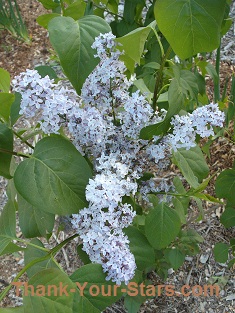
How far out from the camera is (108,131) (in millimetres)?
721

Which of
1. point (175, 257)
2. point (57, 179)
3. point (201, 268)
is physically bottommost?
point (201, 268)

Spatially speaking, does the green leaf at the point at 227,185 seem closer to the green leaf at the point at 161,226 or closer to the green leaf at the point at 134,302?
the green leaf at the point at 161,226

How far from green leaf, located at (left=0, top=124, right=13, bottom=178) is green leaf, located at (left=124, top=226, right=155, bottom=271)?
25 centimetres

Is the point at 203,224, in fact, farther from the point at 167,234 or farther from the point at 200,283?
the point at 167,234

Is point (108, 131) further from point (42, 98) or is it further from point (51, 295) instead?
point (51, 295)

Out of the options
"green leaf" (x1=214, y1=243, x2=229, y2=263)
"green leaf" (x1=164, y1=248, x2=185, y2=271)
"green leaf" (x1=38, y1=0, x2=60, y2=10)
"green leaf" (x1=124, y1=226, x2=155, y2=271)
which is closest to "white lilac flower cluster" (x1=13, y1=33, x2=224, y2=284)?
"green leaf" (x1=124, y1=226, x2=155, y2=271)

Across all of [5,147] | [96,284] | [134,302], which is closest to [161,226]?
[96,284]

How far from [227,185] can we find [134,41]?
1.79 feet

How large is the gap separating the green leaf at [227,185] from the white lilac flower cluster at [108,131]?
0.37 meters

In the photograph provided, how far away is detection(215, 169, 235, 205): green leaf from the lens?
1.09 m

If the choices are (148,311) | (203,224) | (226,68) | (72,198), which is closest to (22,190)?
(72,198)

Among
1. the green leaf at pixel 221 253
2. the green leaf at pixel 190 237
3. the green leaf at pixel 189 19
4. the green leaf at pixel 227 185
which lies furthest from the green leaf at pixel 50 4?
the green leaf at pixel 221 253

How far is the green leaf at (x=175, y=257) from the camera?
118cm

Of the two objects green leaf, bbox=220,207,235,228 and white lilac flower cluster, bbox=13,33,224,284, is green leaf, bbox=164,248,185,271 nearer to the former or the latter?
green leaf, bbox=220,207,235,228
